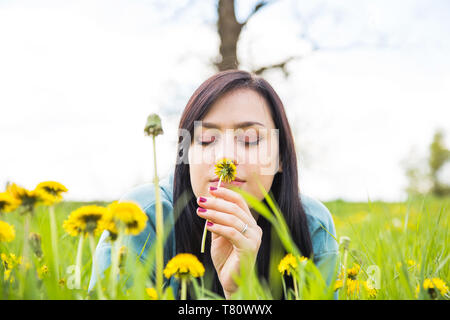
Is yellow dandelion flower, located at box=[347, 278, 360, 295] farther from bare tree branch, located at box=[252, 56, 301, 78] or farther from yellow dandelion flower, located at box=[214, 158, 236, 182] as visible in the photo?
bare tree branch, located at box=[252, 56, 301, 78]

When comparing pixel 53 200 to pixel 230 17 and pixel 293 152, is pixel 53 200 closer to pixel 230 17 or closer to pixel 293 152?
pixel 293 152

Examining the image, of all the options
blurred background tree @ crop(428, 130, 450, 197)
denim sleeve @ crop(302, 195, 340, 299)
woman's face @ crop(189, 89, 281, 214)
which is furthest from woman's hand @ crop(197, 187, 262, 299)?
blurred background tree @ crop(428, 130, 450, 197)

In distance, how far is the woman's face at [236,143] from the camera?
5.23 feet

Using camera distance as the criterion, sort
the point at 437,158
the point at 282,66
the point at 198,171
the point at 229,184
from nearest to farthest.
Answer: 1. the point at 229,184
2. the point at 198,171
3. the point at 282,66
4. the point at 437,158

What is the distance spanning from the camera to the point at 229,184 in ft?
5.02

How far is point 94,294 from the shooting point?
0.72 m

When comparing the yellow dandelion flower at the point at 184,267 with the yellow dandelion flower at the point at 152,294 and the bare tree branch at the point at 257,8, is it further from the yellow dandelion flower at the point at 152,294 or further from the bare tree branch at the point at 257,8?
the bare tree branch at the point at 257,8

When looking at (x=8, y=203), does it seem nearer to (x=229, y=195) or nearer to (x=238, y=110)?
(x=229, y=195)

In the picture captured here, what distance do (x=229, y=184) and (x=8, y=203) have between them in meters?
0.93

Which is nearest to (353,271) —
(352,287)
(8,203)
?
(352,287)

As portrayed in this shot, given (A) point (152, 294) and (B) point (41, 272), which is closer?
(A) point (152, 294)

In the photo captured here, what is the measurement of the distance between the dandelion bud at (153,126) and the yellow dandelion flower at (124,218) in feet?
0.49
